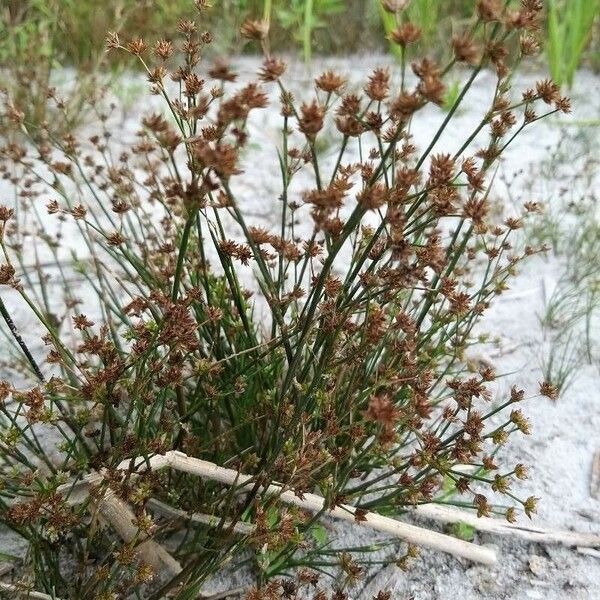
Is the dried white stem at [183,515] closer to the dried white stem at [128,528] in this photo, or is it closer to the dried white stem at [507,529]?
the dried white stem at [128,528]

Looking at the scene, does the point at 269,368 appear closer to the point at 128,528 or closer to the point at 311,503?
the point at 311,503

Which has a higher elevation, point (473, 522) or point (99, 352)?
point (99, 352)

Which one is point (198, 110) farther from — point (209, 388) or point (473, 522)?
point (473, 522)

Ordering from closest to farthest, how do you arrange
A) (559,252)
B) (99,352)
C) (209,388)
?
(99,352) → (209,388) → (559,252)

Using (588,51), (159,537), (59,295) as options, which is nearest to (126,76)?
(59,295)

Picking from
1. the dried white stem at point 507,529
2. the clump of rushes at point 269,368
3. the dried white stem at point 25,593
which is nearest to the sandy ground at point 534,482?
the dried white stem at point 507,529

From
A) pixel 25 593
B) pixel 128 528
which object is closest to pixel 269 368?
pixel 128 528

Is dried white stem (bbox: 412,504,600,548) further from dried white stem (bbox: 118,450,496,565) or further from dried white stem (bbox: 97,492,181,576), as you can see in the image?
dried white stem (bbox: 97,492,181,576)
